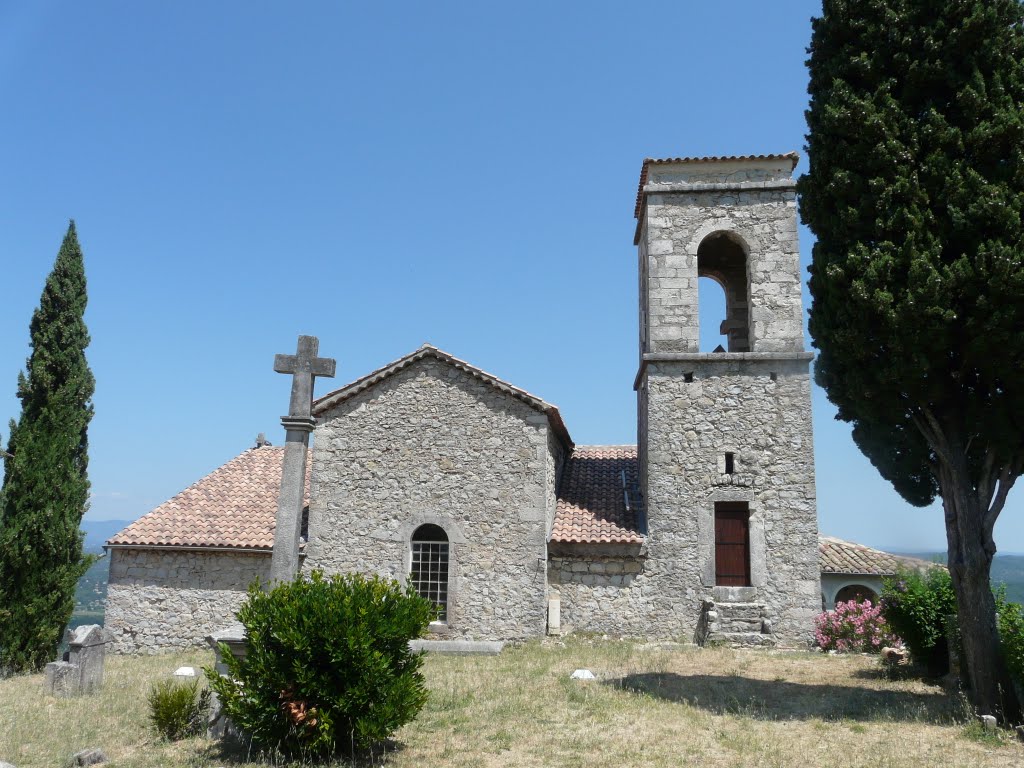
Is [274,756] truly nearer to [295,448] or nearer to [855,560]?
[295,448]

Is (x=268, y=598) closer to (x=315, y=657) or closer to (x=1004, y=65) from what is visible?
(x=315, y=657)

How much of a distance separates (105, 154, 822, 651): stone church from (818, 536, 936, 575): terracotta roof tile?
268 inches

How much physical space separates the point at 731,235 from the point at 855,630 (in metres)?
8.79

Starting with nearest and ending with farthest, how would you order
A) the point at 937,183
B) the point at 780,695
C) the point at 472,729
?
1. the point at 472,729
2. the point at 937,183
3. the point at 780,695

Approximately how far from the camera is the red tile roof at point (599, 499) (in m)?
16.4

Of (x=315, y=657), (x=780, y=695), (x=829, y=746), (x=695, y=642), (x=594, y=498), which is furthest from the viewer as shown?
(x=594, y=498)

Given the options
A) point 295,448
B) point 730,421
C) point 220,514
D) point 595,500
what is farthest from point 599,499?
point 295,448

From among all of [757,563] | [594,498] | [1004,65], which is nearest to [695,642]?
[757,563]

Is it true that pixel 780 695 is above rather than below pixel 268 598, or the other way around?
below

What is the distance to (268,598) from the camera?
780 cm

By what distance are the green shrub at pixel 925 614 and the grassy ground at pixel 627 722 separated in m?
0.59

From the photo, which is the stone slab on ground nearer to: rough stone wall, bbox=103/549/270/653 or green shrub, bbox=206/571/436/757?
rough stone wall, bbox=103/549/270/653

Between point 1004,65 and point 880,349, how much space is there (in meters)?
3.88

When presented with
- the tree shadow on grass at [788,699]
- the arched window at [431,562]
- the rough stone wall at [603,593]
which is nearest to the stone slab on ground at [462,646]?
the arched window at [431,562]
